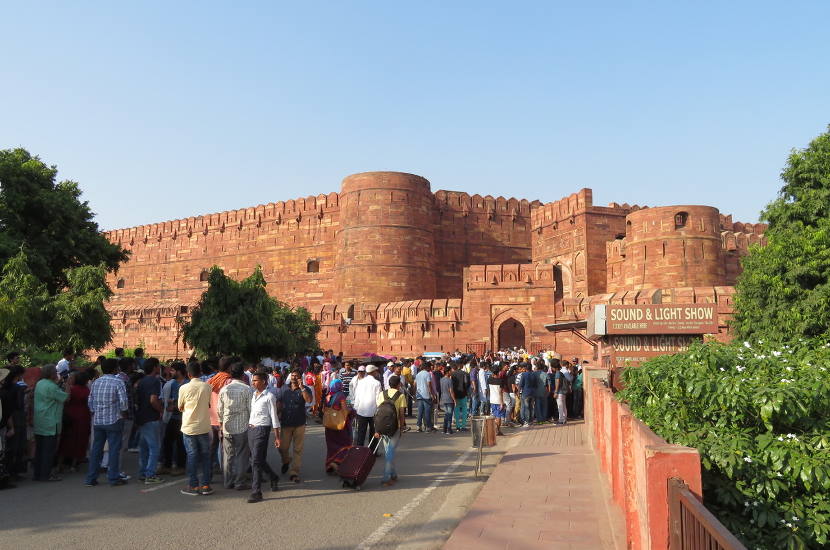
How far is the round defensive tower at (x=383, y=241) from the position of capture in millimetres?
30750

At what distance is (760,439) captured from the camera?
3770mm

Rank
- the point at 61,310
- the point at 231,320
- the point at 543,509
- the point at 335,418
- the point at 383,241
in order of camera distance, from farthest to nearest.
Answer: the point at 383,241
the point at 231,320
the point at 61,310
the point at 335,418
the point at 543,509

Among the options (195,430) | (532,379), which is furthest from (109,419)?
(532,379)

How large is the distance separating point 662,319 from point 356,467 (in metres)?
5.69

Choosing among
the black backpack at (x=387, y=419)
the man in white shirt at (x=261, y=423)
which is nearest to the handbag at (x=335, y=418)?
the black backpack at (x=387, y=419)

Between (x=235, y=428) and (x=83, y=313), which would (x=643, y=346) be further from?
(x=83, y=313)

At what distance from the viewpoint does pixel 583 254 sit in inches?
1156

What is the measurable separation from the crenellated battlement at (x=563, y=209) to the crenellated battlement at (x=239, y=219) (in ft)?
36.1

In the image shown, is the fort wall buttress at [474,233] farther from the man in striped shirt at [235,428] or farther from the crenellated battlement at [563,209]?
the man in striped shirt at [235,428]

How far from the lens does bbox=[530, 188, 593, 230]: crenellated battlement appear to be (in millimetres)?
29734

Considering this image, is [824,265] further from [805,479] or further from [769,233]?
[805,479]

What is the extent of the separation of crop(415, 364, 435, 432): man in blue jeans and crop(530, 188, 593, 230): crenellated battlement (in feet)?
69.0

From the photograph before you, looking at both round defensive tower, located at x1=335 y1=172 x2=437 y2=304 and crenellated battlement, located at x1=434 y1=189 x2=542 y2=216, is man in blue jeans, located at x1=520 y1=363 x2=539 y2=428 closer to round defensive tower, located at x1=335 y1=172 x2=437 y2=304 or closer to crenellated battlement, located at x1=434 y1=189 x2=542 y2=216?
round defensive tower, located at x1=335 y1=172 x2=437 y2=304

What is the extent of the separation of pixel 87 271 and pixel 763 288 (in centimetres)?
1576
